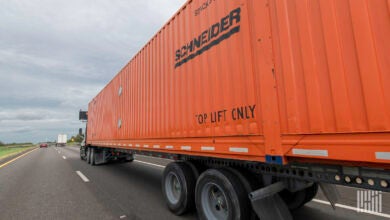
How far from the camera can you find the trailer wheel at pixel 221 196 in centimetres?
294

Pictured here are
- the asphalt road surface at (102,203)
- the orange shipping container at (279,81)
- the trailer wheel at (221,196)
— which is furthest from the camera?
the asphalt road surface at (102,203)

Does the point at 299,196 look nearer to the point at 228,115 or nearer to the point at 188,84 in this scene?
the point at 228,115

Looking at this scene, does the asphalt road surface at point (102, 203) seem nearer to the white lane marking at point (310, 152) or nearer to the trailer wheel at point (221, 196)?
the trailer wheel at point (221, 196)

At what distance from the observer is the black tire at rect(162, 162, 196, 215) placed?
4.07 m

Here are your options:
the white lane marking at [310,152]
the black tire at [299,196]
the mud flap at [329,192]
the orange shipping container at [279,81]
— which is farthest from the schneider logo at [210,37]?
the black tire at [299,196]

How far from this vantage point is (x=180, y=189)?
13.9 feet

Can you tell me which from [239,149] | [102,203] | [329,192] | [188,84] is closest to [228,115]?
[239,149]

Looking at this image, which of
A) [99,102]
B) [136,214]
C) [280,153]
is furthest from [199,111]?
[99,102]

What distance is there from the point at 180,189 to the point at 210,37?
9.65ft

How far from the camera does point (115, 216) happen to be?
13.8 ft

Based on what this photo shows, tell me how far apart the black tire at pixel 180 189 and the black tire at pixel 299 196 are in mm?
1669

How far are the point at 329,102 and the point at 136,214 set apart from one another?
400cm

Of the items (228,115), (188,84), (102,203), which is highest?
(188,84)

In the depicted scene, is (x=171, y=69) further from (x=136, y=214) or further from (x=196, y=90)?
(x=136, y=214)
